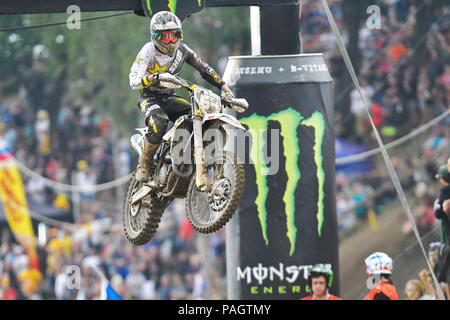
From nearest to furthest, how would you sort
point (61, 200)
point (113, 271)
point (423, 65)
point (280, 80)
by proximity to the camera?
point (280, 80), point (423, 65), point (113, 271), point (61, 200)

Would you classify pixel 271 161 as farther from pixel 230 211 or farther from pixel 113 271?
pixel 113 271

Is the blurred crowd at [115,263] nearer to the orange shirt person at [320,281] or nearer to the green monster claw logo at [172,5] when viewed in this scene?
the orange shirt person at [320,281]

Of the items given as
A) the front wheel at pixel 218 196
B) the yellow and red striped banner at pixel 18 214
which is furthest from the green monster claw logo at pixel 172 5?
the yellow and red striped banner at pixel 18 214

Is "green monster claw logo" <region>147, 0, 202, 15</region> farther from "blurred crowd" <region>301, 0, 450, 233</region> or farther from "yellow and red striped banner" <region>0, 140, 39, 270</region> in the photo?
"yellow and red striped banner" <region>0, 140, 39, 270</region>

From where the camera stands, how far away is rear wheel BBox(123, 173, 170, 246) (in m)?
12.1

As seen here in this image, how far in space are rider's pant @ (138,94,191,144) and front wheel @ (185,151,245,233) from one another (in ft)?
1.91

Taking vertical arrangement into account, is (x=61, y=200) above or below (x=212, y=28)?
below

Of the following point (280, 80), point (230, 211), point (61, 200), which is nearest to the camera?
point (230, 211)

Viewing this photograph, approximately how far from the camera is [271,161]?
14539 mm

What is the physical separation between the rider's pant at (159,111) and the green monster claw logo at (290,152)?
7.80ft

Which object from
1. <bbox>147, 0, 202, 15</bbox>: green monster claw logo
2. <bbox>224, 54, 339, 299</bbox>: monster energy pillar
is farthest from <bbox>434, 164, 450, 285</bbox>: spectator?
<bbox>147, 0, 202, 15</bbox>: green monster claw logo

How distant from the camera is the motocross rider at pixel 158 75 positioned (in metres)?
11.2
